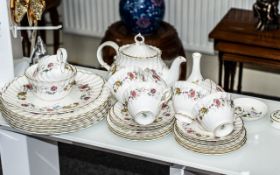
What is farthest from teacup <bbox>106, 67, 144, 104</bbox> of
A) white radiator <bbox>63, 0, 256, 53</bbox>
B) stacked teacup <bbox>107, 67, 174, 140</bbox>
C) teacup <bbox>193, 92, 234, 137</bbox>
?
white radiator <bbox>63, 0, 256, 53</bbox>

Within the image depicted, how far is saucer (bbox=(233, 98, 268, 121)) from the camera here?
1854mm

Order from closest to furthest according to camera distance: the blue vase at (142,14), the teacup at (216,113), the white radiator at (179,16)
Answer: the teacup at (216,113) < the blue vase at (142,14) < the white radiator at (179,16)

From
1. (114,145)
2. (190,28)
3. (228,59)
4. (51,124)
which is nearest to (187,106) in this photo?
(114,145)

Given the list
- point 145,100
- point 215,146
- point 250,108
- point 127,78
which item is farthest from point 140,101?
point 250,108

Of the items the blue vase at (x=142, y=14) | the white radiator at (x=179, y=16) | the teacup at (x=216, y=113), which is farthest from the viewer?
the white radiator at (x=179, y=16)

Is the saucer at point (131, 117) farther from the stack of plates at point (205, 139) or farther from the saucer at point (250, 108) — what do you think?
the saucer at point (250, 108)

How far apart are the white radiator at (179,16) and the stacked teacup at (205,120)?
5.87 ft

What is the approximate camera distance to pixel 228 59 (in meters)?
2.96

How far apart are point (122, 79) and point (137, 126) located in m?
0.15

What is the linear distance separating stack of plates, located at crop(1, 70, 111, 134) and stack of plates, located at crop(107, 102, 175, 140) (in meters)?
0.06

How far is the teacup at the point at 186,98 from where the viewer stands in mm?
1715

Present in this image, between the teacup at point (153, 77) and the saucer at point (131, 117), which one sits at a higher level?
the teacup at point (153, 77)

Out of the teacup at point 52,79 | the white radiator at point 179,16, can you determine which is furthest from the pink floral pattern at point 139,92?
the white radiator at point 179,16

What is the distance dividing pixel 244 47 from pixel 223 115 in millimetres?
1298
